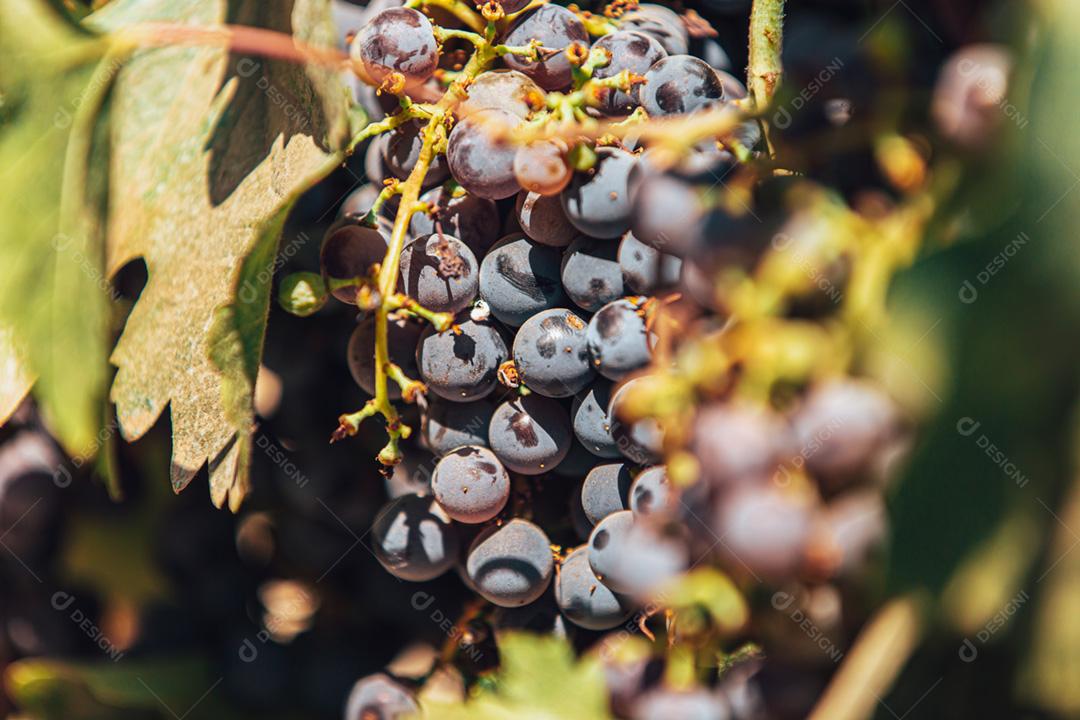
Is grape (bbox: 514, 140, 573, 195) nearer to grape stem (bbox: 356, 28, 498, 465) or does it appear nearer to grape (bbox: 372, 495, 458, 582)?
grape stem (bbox: 356, 28, 498, 465)

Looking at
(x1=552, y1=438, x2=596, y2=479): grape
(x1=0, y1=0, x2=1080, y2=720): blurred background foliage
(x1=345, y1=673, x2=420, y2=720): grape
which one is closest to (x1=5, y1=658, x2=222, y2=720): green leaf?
(x1=0, y1=0, x2=1080, y2=720): blurred background foliage

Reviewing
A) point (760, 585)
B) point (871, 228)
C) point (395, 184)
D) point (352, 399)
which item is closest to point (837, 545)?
point (760, 585)

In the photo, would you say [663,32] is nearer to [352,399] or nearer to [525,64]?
[525,64]

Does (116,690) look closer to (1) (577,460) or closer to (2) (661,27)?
(1) (577,460)

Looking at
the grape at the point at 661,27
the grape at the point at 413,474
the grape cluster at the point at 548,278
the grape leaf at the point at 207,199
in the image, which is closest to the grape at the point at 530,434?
the grape cluster at the point at 548,278

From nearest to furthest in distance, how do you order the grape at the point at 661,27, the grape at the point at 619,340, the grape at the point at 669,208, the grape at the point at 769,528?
the grape at the point at 769,528 < the grape at the point at 669,208 < the grape at the point at 619,340 < the grape at the point at 661,27

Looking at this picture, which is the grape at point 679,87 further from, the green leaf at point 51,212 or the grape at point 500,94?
the green leaf at point 51,212
